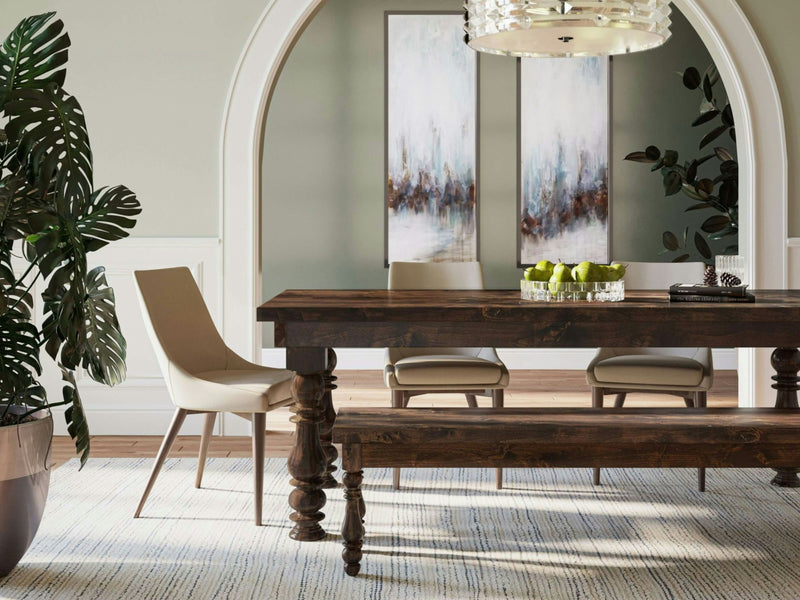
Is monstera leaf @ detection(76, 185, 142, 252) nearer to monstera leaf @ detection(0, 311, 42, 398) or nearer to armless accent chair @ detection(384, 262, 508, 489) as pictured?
monstera leaf @ detection(0, 311, 42, 398)

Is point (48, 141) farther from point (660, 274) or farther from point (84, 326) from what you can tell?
point (660, 274)

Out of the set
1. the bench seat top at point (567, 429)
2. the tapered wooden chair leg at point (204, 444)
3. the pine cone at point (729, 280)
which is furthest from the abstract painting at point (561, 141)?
the bench seat top at point (567, 429)

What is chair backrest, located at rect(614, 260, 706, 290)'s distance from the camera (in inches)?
170

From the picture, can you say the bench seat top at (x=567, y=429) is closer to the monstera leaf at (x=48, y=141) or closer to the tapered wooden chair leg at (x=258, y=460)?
the tapered wooden chair leg at (x=258, y=460)

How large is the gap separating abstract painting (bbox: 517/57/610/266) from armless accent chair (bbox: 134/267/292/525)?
361 cm

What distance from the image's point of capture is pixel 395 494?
364 centimetres

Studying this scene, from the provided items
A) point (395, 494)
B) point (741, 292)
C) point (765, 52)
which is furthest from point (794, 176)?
point (395, 494)

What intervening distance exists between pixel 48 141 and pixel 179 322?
1159 mm

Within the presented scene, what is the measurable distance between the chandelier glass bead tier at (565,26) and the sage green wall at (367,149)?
3.68 m

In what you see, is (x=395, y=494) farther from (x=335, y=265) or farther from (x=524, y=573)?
(x=335, y=265)

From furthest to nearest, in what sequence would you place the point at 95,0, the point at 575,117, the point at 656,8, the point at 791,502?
1. the point at 575,117
2. the point at 95,0
3. the point at 791,502
4. the point at 656,8

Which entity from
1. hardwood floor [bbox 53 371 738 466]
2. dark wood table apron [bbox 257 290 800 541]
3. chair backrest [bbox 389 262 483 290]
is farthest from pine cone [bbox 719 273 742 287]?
hardwood floor [bbox 53 371 738 466]

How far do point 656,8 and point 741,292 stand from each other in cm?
98

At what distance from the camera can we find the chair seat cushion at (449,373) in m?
3.66
